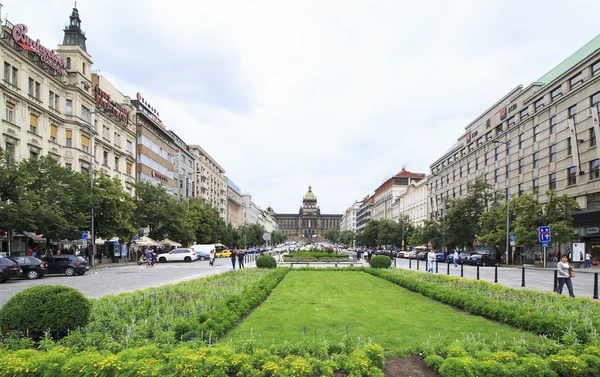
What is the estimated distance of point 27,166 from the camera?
30281 millimetres

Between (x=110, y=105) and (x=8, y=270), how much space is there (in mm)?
35189

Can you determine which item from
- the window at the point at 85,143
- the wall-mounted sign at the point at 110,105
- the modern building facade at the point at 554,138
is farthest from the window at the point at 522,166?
the wall-mounted sign at the point at 110,105

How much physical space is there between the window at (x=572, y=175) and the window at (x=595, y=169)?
2524 millimetres

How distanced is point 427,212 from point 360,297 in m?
79.9

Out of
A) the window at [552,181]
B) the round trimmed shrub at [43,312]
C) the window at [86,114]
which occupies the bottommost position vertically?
the round trimmed shrub at [43,312]

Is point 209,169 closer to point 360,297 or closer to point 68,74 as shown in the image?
point 68,74

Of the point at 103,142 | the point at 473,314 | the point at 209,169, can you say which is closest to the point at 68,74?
the point at 103,142

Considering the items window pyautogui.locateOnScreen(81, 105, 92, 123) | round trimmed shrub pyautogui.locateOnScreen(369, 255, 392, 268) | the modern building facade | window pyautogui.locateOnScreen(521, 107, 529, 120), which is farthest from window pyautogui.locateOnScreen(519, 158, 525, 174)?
window pyautogui.locateOnScreen(81, 105, 92, 123)

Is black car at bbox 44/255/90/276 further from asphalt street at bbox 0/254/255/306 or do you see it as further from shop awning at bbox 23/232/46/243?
shop awning at bbox 23/232/46/243

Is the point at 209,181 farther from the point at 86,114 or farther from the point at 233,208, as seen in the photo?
the point at 86,114

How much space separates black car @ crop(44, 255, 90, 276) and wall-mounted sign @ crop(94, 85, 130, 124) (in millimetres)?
26916

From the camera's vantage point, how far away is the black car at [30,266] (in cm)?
2477

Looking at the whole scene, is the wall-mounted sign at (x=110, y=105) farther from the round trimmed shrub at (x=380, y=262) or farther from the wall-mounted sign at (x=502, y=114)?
the wall-mounted sign at (x=502, y=114)

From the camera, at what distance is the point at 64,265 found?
28.1m
